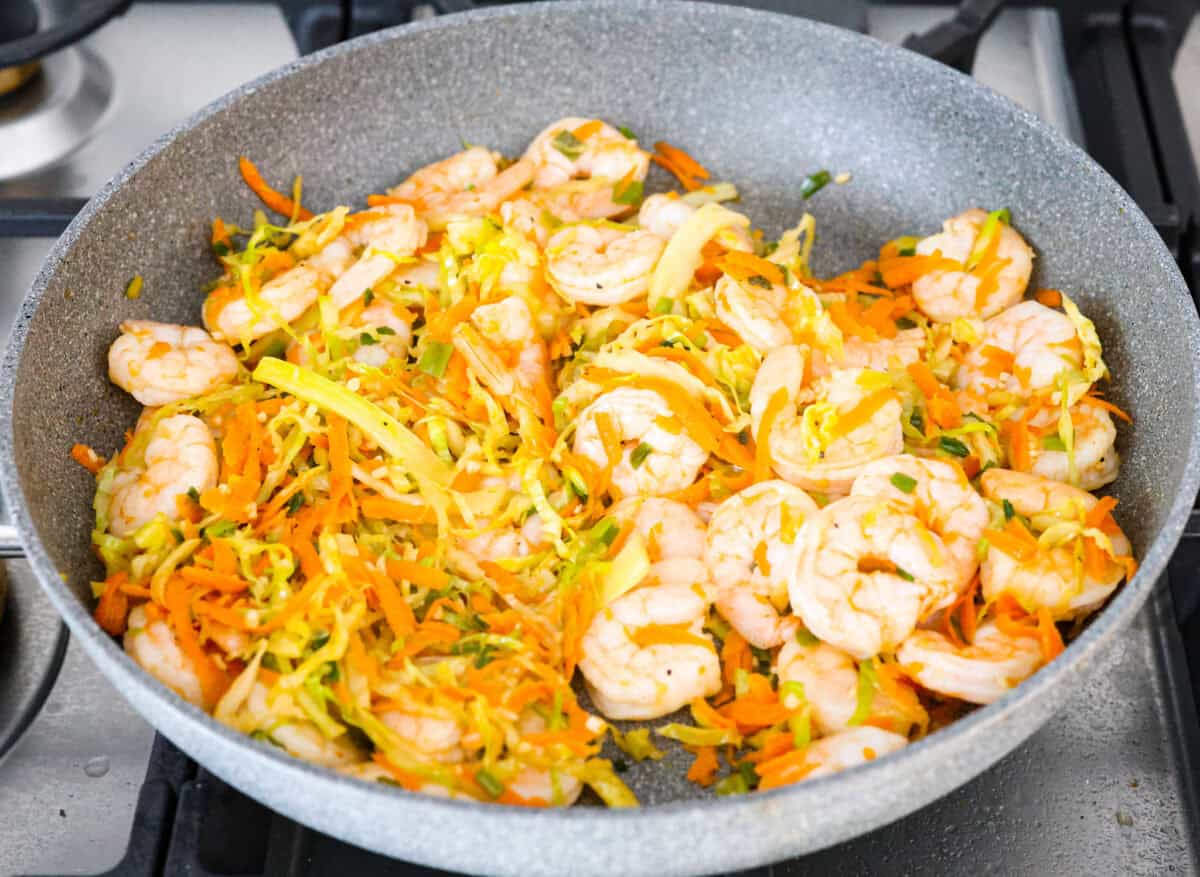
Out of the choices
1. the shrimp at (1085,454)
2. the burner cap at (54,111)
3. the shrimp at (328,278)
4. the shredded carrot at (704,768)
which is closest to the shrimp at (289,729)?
the shredded carrot at (704,768)

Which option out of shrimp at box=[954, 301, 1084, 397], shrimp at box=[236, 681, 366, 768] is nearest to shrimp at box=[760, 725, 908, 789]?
shrimp at box=[236, 681, 366, 768]

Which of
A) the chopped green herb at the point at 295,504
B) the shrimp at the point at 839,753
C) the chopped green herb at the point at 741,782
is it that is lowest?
the chopped green herb at the point at 741,782

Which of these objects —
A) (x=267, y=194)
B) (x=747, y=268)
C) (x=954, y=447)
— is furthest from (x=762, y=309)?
(x=267, y=194)

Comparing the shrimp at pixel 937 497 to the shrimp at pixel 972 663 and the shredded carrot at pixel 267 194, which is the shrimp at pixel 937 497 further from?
the shredded carrot at pixel 267 194

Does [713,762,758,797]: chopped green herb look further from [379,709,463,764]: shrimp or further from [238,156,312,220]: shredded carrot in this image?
[238,156,312,220]: shredded carrot

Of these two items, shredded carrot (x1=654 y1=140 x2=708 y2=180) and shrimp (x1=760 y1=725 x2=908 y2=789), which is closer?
shrimp (x1=760 y1=725 x2=908 y2=789)

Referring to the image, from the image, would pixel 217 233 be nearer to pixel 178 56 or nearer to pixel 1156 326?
pixel 178 56

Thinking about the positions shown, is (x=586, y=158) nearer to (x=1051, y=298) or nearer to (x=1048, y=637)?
(x=1051, y=298)

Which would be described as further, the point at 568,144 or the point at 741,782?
the point at 568,144
